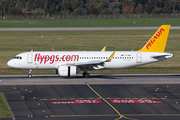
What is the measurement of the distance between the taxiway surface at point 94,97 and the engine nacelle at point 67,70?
42.9 inches

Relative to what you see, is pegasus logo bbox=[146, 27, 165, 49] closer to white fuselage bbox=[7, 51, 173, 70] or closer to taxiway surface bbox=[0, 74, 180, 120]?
white fuselage bbox=[7, 51, 173, 70]

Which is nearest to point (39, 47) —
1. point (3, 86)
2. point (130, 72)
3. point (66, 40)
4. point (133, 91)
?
point (66, 40)

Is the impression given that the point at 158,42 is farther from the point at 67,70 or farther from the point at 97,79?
the point at 67,70

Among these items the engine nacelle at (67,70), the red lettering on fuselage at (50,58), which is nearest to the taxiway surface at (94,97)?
the engine nacelle at (67,70)

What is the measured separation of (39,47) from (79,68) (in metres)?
35.1

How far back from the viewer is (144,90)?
40500 millimetres

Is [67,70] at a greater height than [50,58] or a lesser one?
lesser

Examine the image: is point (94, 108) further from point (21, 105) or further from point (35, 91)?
point (35, 91)

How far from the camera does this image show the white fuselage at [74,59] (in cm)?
4878

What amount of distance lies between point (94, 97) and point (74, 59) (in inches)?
531

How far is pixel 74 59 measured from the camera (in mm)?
49031

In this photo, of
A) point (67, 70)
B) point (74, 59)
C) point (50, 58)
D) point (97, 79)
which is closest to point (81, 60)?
point (74, 59)

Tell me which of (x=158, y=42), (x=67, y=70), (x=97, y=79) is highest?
(x=158, y=42)

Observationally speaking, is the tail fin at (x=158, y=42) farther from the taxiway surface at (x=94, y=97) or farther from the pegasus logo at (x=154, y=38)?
the taxiway surface at (x=94, y=97)
